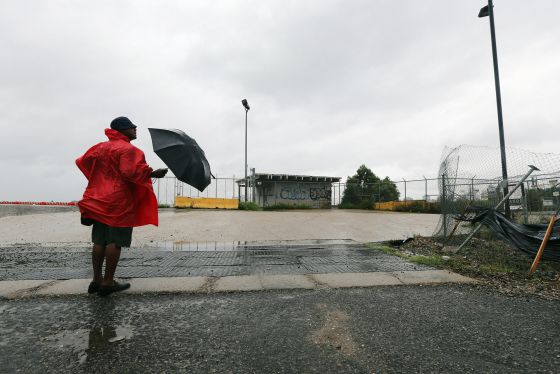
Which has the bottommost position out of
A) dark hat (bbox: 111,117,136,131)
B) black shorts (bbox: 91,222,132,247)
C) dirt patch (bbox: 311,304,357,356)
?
dirt patch (bbox: 311,304,357,356)

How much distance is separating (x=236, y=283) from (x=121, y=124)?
2085mm

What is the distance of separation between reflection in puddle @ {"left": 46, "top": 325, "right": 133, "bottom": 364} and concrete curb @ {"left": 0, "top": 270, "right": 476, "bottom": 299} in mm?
945

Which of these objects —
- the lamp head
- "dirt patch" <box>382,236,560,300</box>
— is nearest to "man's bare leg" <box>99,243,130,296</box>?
"dirt patch" <box>382,236,560,300</box>

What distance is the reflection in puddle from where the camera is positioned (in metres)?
1.95

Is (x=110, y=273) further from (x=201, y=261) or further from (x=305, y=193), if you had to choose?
(x=305, y=193)

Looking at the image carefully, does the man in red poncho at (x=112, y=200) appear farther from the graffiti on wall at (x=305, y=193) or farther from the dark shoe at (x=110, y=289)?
the graffiti on wall at (x=305, y=193)

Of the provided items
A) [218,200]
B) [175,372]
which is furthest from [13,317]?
[218,200]

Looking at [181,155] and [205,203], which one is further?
[205,203]

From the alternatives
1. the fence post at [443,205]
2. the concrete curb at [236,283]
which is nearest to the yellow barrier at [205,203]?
the fence post at [443,205]

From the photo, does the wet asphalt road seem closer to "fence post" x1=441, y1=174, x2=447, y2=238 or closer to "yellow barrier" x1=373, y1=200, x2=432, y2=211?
"fence post" x1=441, y1=174, x2=447, y2=238

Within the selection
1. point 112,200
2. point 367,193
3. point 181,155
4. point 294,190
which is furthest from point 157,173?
point 294,190

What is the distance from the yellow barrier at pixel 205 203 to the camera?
24.1 m

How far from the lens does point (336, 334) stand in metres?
2.21

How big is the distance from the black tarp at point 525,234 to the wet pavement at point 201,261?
57.4 inches
